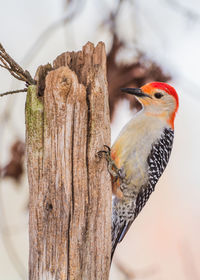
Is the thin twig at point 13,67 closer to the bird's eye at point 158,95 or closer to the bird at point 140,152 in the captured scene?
the bird at point 140,152

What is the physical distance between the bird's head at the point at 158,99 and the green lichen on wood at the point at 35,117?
1.40 metres

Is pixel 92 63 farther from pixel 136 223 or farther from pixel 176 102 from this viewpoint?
pixel 136 223

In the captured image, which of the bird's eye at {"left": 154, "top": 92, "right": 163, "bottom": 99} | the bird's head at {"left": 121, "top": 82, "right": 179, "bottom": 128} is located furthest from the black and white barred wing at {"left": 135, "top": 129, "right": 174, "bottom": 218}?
the bird's eye at {"left": 154, "top": 92, "right": 163, "bottom": 99}

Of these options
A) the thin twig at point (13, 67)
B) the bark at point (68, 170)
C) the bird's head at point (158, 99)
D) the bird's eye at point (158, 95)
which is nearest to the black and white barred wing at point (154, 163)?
the bird's head at point (158, 99)

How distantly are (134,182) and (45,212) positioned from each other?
58.0 inches

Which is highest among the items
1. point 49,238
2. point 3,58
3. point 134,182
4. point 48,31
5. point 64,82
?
point 48,31

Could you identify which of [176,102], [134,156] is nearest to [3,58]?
[134,156]

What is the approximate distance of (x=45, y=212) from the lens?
2811 millimetres

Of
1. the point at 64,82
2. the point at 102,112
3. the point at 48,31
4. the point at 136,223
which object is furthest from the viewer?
the point at 136,223

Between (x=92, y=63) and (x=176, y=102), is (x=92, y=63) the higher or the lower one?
the lower one

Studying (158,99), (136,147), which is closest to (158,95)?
(158,99)

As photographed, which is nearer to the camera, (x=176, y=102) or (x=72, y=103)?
(x=72, y=103)

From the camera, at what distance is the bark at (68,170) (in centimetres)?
280

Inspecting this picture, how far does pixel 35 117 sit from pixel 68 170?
391mm
